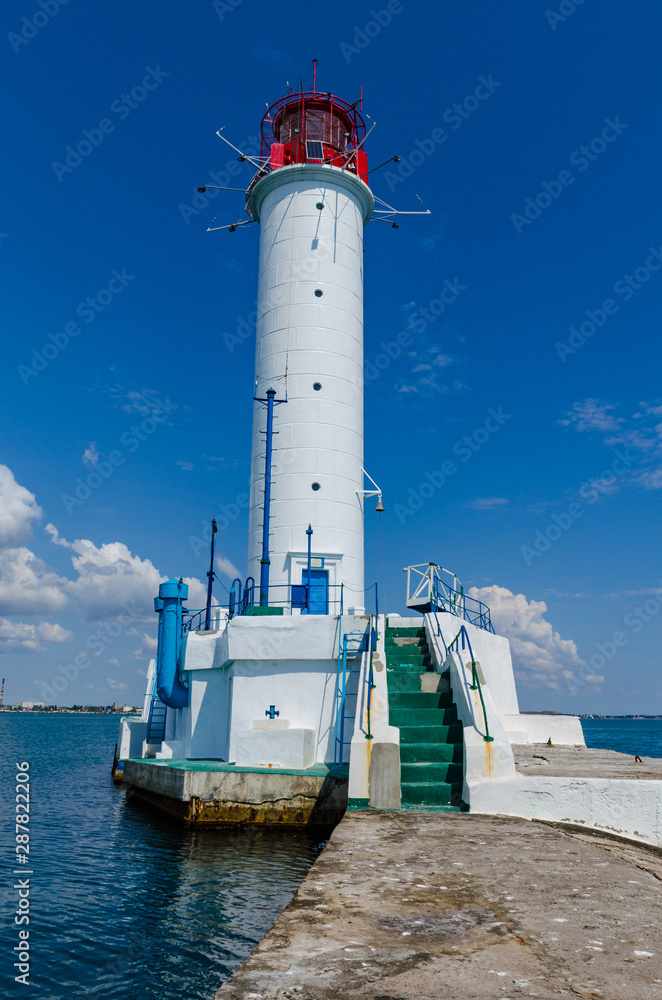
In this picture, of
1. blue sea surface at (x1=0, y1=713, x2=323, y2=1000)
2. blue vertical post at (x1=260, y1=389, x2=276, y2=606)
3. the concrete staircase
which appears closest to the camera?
blue sea surface at (x1=0, y1=713, x2=323, y2=1000)

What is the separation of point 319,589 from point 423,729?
9.72m

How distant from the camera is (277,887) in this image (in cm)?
1054

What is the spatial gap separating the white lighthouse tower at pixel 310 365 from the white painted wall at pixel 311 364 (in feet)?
0.12

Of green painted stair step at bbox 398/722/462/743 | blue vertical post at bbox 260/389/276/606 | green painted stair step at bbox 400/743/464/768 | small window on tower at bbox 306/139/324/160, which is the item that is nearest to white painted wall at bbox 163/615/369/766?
blue vertical post at bbox 260/389/276/606

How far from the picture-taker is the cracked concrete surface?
3777mm

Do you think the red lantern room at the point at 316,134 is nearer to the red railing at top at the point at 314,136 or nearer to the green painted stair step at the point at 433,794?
the red railing at top at the point at 314,136

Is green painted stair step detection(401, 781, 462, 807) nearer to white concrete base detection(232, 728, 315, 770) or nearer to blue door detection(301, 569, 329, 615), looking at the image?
white concrete base detection(232, 728, 315, 770)

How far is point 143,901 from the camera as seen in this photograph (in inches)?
406

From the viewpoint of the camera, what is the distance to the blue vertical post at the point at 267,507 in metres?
18.8

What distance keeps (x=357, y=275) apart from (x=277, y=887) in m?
19.9

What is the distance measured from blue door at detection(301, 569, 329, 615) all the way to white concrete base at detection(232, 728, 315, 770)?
231 inches

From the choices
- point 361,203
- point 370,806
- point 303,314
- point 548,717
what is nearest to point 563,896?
point 370,806

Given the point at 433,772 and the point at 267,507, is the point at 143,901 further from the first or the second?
the point at 267,507

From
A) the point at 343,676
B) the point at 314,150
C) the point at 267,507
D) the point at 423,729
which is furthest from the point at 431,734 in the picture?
the point at 314,150
